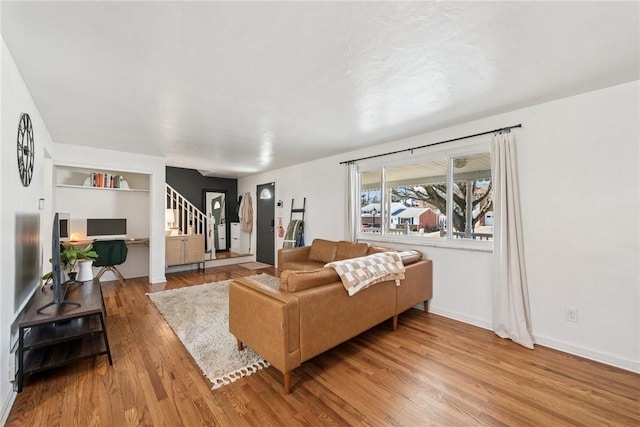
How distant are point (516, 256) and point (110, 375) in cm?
380

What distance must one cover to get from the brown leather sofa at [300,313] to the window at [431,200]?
126 centimetres

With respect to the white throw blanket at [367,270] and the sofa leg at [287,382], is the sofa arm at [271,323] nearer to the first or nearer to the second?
the sofa leg at [287,382]

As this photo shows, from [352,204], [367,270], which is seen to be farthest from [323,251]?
[367,270]

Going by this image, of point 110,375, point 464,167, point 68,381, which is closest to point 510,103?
point 464,167

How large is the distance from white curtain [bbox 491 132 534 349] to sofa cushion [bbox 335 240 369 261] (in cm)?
165

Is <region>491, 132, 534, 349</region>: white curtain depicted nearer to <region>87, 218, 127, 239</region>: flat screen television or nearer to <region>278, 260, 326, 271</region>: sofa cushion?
<region>278, 260, 326, 271</region>: sofa cushion

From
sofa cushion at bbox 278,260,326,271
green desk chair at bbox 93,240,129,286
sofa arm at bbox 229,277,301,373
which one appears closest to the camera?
sofa arm at bbox 229,277,301,373

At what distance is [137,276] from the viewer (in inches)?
214

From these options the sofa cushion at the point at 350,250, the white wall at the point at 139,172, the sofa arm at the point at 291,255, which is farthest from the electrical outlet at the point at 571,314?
the white wall at the point at 139,172

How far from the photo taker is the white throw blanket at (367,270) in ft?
7.66

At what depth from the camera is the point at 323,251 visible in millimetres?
Result: 4555

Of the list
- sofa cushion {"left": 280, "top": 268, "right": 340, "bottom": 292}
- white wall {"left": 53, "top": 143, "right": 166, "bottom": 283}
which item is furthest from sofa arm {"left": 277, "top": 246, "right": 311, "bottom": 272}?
white wall {"left": 53, "top": 143, "right": 166, "bottom": 283}

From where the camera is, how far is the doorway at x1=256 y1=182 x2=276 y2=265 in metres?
6.59

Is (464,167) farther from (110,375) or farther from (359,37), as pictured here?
(110,375)
